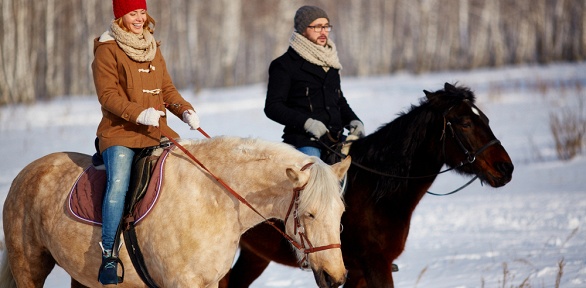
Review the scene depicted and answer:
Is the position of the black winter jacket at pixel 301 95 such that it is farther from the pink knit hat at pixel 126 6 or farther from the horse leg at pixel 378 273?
the pink knit hat at pixel 126 6

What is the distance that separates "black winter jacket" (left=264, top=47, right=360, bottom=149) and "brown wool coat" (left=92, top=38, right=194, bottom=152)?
1.30 meters

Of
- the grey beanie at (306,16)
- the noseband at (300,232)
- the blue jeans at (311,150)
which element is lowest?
the blue jeans at (311,150)

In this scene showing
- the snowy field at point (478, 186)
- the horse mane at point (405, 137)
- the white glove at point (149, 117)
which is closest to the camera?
the white glove at point (149, 117)

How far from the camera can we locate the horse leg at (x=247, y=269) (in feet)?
18.3

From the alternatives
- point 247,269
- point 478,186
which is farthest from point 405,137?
point 478,186

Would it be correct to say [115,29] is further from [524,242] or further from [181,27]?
[181,27]

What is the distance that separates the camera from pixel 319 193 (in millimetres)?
3418

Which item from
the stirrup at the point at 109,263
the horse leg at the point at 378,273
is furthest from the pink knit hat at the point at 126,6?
the horse leg at the point at 378,273

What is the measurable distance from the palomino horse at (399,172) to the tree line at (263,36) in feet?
72.0

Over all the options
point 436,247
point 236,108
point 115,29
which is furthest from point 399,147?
point 236,108

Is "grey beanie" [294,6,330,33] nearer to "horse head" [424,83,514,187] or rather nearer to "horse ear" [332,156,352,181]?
"horse head" [424,83,514,187]

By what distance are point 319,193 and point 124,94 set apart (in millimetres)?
1487

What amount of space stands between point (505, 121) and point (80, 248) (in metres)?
15.7

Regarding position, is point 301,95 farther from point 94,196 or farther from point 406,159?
point 94,196
